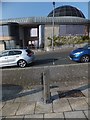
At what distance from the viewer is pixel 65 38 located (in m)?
32.2

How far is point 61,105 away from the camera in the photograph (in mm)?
6328

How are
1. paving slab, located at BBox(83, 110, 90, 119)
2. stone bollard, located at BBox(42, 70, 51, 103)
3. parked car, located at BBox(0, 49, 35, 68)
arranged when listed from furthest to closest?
parked car, located at BBox(0, 49, 35, 68) < stone bollard, located at BBox(42, 70, 51, 103) < paving slab, located at BBox(83, 110, 90, 119)

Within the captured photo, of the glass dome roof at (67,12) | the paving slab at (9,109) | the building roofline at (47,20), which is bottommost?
the paving slab at (9,109)

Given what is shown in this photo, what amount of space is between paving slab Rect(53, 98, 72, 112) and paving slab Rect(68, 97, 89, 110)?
165 millimetres

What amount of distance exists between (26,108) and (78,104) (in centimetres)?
170

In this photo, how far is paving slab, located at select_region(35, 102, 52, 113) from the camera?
596cm

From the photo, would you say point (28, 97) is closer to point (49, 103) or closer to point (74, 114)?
point (49, 103)

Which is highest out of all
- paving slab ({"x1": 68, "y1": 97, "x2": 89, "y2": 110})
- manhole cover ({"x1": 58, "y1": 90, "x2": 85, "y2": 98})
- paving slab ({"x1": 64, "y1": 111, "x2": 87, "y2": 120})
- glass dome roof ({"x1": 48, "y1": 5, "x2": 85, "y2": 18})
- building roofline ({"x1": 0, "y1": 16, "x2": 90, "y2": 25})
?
glass dome roof ({"x1": 48, "y1": 5, "x2": 85, "y2": 18})

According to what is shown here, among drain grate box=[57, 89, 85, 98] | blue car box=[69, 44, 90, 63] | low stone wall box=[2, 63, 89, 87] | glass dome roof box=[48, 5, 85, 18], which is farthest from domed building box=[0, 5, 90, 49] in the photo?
drain grate box=[57, 89, 85, 98]

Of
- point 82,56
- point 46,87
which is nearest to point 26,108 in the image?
point 46,87

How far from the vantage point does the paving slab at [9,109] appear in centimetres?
600

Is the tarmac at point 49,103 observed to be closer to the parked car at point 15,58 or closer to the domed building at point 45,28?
the parked car at point 15,58

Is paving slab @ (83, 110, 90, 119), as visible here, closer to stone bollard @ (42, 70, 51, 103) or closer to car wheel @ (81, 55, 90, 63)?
stone bollard @ (42, 70, 51, 103)

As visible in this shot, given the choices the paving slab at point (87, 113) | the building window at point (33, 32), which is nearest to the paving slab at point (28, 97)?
the paving slab at point (87, 113)
